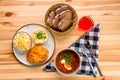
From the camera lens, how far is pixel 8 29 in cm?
156

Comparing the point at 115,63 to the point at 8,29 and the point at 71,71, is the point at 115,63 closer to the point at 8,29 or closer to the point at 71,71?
the point at 71,71

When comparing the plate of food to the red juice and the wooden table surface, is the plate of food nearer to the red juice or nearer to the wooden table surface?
the wooden table surface

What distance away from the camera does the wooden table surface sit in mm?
1528

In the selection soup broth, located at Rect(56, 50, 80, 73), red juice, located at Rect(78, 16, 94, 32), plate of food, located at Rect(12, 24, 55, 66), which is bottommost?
soup broth, located at Rect(56, 50, 80, 73)

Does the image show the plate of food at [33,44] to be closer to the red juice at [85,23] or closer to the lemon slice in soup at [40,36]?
the lemon slice in soup at [40,36]

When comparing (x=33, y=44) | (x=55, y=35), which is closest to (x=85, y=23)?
(x=55, y=35)

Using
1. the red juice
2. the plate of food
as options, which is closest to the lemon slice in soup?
the plate of food

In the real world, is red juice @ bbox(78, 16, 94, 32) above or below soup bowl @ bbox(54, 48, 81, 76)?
above

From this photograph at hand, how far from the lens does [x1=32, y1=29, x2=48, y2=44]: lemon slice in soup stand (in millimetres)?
1515

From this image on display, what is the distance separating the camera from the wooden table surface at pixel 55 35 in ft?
5.01

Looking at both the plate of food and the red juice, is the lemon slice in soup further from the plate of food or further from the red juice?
the red juice

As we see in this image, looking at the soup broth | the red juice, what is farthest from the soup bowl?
the red juice

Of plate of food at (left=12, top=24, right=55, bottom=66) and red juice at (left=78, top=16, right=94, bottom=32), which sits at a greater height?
red juice at (left=78, top=16, right=94, bottom=32)

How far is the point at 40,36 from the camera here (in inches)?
59.6
